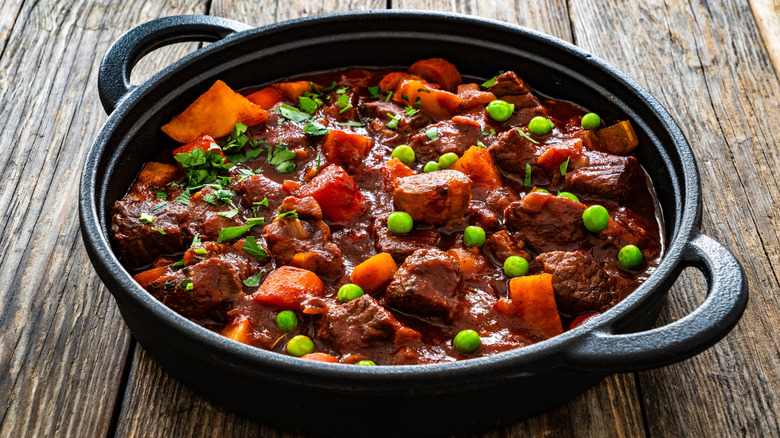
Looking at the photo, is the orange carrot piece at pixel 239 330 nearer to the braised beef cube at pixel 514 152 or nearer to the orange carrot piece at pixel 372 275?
the orange carrot piece at pixel 372 275

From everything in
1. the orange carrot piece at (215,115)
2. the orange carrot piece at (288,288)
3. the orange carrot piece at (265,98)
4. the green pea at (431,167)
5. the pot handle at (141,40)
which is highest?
the pot handle at (141,40)

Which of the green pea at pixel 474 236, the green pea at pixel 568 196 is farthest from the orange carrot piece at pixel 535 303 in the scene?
the green pea at pixel 568 196

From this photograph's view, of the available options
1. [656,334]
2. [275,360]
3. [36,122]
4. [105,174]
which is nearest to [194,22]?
[105,174]

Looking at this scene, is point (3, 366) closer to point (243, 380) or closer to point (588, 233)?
point (243, 380)

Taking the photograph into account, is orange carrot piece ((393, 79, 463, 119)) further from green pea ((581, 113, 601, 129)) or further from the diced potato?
the diced potato

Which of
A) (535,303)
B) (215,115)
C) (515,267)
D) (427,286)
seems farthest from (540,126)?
(215,115)

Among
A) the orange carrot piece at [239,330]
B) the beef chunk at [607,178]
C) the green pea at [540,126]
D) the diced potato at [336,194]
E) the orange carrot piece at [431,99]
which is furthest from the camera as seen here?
the orange carrot piece at [431,99]
